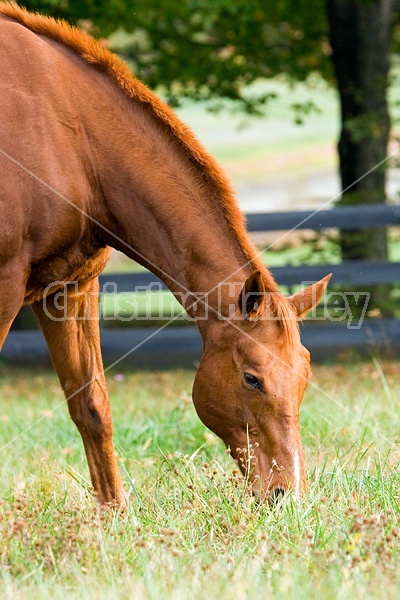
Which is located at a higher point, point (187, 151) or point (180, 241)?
point (187, 151)

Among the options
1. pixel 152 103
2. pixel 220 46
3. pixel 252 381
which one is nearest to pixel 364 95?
pixel 220 46

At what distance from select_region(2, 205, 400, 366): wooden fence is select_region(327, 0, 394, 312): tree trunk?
3.39 ft

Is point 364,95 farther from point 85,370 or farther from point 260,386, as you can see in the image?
point 260,386

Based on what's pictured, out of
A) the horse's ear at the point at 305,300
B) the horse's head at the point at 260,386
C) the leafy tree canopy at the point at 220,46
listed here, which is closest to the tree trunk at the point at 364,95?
the leafy tree canopy at the point at 220,46

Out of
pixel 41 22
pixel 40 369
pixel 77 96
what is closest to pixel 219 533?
pixel 77 96

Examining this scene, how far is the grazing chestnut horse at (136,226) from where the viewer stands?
3.46 meters

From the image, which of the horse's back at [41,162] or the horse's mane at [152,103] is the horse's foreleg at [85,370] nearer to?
the horse's back at [41,162]

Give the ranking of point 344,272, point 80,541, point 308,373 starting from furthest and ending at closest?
point 344,272, point 308,373, point 80,541

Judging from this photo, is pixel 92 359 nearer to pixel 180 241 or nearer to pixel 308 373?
pixel 180 241

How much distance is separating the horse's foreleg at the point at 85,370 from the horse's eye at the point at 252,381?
1.00 m

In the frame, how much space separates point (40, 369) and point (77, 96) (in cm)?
621

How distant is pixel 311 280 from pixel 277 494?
5.40 meters

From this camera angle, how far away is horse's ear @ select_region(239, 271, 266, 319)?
3385 mm

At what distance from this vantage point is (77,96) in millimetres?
3791
